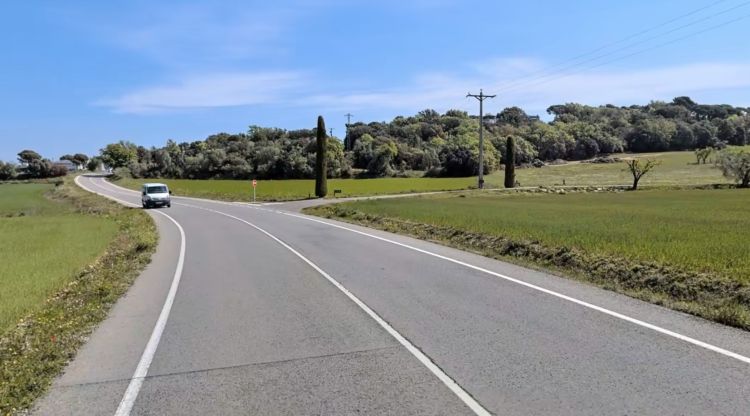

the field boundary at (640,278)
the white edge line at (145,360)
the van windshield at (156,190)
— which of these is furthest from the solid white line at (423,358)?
the van windshield at (156,190)

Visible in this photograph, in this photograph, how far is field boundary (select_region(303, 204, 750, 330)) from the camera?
9.02 m

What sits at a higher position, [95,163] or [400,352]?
[95,163]

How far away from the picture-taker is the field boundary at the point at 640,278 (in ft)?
29.6

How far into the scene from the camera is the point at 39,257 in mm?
17047

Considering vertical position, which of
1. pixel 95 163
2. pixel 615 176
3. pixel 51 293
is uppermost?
pixel 95 163

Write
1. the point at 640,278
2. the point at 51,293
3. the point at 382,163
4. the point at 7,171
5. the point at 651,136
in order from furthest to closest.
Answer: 1. the point at 651,136
2. the point at 7,171
3. the point at 382,163
4. the point at 640,278
5. the point at 51,293

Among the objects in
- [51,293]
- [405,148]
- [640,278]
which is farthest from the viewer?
[405,148]

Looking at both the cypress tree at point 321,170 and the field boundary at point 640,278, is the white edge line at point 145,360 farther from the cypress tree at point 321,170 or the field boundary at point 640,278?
the cypress tree at point 321,170

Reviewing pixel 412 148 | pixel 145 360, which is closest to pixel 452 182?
pixel 412 148

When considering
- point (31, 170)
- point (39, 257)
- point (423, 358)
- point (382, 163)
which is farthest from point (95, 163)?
point (423, 358)

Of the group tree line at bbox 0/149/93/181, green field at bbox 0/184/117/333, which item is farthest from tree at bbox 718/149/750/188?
tree line at bbox 0/149/93/181

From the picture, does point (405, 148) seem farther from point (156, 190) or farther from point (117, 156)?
point (117, 156)

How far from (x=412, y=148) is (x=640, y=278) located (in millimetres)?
115390

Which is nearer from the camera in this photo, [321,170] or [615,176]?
[321,170]
